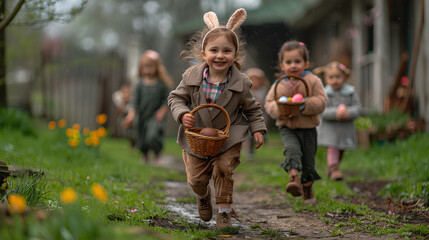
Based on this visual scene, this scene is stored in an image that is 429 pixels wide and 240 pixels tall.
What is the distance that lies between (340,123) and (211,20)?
268cm

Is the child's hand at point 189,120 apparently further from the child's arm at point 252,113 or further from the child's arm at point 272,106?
the child's arm at point 272,106

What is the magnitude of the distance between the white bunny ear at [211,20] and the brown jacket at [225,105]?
13.4 inches

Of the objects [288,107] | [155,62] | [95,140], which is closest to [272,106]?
[288,107]

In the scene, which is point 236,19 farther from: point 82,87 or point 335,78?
point 82,87

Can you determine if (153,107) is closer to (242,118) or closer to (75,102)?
(242,118)

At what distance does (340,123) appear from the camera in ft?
18.1

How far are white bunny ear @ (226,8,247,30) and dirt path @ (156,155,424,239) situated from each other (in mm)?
1617

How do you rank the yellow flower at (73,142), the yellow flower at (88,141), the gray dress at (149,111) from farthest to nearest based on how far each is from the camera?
the gray dress at (149,111)
the yellow flower at (88,141)
the yellow flower at (73,142)

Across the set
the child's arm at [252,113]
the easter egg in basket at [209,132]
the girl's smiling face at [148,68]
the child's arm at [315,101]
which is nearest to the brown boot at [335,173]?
the child's arm at [315,101]

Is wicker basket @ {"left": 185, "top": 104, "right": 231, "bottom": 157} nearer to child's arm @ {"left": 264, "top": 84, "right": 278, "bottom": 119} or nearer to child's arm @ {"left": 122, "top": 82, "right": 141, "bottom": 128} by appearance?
child's arm @ {"left": 264, "top": 84, "right": 278, "bottom": 119}

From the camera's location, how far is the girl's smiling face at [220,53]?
130 inches

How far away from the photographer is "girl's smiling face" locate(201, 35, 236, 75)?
130 inches

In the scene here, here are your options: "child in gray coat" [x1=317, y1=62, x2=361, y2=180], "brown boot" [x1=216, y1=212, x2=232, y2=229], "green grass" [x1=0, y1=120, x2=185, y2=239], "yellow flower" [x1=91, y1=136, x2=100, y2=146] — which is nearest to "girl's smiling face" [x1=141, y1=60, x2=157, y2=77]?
"green grass" [x1=0, y1=120, x2=185, y2=239]

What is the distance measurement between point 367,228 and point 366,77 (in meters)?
8.00
